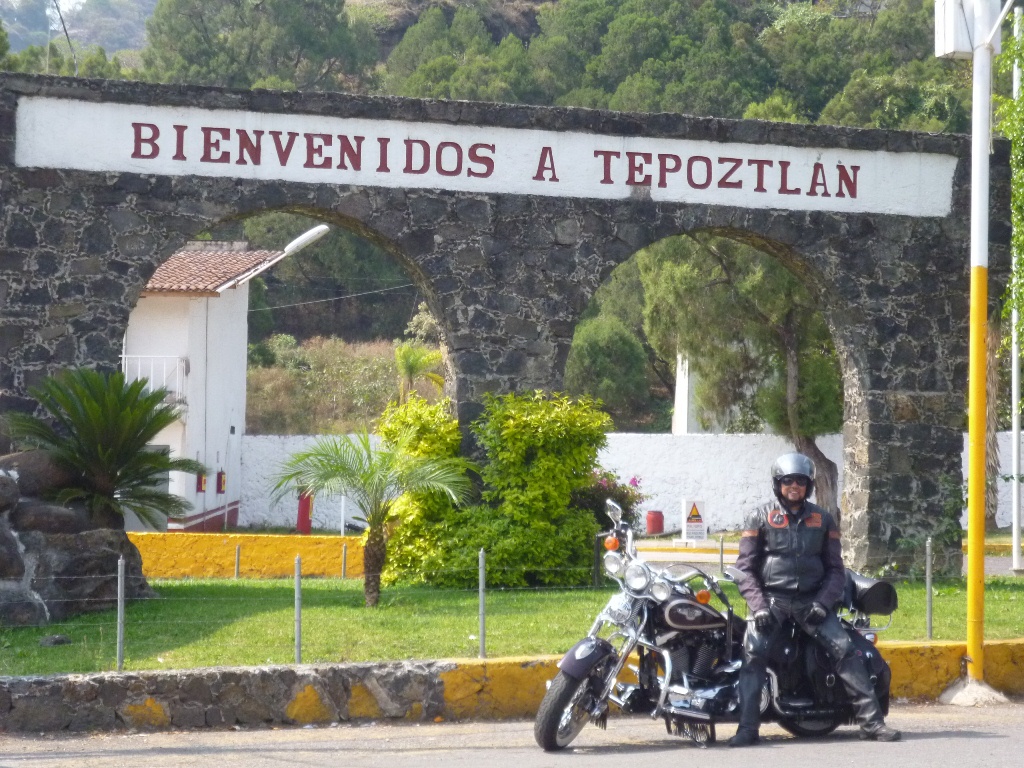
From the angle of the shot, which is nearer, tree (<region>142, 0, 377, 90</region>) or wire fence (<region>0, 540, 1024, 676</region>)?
wire fence (<region>0, 540, 1024, 676</region>)

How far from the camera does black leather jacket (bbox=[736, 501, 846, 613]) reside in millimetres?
7906

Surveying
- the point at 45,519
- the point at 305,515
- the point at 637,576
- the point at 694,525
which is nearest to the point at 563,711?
the point at 637,576

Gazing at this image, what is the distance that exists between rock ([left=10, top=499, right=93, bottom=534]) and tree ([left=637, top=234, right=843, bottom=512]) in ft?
55.1

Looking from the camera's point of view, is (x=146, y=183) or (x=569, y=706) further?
(x=146, y=183)

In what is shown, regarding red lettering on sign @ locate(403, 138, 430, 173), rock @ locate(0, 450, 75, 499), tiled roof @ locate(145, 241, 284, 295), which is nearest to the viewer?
rock @ locate(0, 450, 75, 499)

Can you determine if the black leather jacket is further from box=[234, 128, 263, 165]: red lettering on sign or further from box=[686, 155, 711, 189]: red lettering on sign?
box=[234, 128, 263, 165]: red lettering on sign

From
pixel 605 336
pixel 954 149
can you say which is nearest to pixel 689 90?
pixel 605 336

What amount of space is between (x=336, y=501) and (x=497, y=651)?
21867 mm

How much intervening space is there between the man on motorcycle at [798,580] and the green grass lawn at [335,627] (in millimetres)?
2099

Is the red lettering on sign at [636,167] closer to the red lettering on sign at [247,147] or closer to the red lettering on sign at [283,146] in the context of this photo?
the red lettering on sign at [283,146]

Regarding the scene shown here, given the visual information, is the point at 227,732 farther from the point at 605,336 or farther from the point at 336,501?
the point at 605,336

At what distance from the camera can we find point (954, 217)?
15250 millimetres

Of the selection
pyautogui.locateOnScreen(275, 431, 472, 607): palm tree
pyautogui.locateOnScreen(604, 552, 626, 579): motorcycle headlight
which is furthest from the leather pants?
pyautogui.locateOnScreen(275, 431, 472, 607): palm tree

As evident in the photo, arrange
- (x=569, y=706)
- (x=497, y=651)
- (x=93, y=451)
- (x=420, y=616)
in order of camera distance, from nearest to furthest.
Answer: (x=569, y=706), (x=497, y=651), (x=420, y=616), (x=93, y=451)
